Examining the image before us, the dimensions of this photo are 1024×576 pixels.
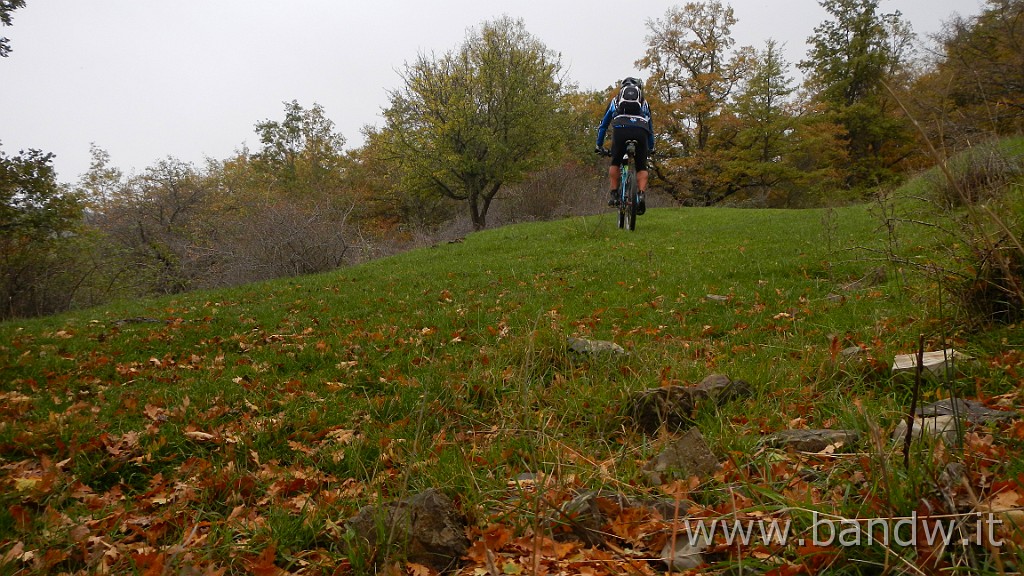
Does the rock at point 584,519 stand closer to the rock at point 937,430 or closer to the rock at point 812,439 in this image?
the rock at point 812,439

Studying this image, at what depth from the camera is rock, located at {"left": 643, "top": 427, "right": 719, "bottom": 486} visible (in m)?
1.93

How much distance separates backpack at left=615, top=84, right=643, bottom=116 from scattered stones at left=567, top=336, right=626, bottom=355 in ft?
23.6

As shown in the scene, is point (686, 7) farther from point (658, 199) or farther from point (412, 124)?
point (412, 124)

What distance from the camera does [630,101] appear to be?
973cm

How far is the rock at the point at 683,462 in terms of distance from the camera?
193 centimetres

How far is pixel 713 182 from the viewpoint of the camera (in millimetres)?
31500

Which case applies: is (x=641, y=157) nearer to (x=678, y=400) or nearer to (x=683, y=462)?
(x=678, y=400)

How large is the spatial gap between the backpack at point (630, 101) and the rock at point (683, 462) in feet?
29.2

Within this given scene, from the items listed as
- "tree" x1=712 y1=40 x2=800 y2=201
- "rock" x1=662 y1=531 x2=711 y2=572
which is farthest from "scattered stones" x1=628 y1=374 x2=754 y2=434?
"tree" x1=712 y1=40 x2=800 y2=201

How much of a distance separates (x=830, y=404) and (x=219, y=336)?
6423 mm

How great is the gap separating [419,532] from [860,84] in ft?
136

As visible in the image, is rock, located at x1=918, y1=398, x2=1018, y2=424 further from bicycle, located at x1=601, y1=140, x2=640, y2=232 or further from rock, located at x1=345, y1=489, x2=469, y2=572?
bicycle, located at x1=601, y1=140, x2=640, y2=232

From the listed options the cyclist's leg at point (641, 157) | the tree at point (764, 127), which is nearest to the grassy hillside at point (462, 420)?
the cyclist's leg at point (641, 157)

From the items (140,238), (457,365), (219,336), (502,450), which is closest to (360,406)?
(457,365)
